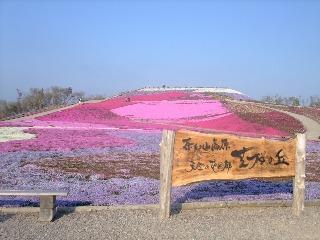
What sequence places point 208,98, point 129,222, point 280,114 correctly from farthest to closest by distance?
point 208,98, point 280,114, point 129,222

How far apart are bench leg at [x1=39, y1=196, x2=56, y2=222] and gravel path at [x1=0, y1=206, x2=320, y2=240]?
120mm

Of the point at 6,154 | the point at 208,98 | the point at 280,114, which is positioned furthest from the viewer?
the point at 208,98

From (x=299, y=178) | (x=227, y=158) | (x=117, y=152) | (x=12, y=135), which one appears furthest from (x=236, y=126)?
(x=227, y=158)

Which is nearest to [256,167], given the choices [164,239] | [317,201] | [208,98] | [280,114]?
[317,201]

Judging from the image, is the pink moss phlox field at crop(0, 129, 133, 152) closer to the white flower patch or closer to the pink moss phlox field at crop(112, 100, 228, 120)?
the white flower patch

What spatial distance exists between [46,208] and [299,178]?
4.65m

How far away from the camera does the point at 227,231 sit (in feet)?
26.0

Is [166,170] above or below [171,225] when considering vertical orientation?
above

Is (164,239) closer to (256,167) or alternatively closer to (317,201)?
(256,167)

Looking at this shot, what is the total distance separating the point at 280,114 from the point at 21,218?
29.8 meters

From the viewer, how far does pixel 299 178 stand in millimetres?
9148

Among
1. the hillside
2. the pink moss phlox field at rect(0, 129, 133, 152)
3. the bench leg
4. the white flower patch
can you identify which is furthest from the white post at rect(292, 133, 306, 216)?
the white flower patch

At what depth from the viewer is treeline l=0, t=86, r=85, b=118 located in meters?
51.3

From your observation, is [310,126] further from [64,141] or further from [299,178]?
[299,178]
